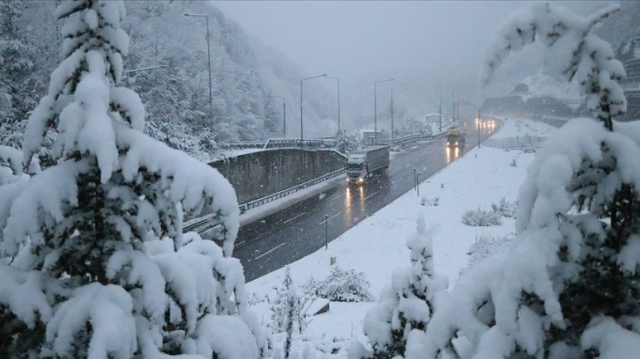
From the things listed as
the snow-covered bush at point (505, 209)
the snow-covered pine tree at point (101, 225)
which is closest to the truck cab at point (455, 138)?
the snow-covered bush at point (505, 209)

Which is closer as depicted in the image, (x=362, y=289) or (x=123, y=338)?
(x=123, y=338)

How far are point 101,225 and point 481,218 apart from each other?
26540 millimetres

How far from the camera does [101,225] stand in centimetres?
310

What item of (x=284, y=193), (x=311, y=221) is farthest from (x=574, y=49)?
(x=284, y=193)

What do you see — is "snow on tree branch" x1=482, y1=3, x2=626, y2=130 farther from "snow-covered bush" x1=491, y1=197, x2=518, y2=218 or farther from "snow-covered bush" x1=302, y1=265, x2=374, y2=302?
"snow-covered bush" x1=491, y1=197, x2=518, y2=218

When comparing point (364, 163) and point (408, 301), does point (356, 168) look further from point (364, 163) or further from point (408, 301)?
point (408, 301)

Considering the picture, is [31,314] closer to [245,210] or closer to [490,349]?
[490,349]

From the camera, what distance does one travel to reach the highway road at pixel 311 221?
22.4 meters

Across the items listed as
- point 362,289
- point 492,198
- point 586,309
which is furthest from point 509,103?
point 586,309

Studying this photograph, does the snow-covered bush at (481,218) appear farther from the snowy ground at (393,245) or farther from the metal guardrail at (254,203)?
the metal guardrail at (254,203)

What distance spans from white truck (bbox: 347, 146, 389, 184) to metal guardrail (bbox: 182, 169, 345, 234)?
425cm

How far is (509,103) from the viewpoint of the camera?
111 meters

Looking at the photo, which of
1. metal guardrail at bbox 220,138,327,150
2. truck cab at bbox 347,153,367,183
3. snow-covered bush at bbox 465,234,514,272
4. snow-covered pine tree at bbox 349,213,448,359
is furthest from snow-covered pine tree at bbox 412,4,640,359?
truck cab at bbox 347,153,367,183

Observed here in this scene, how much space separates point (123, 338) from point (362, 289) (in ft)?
48.1
